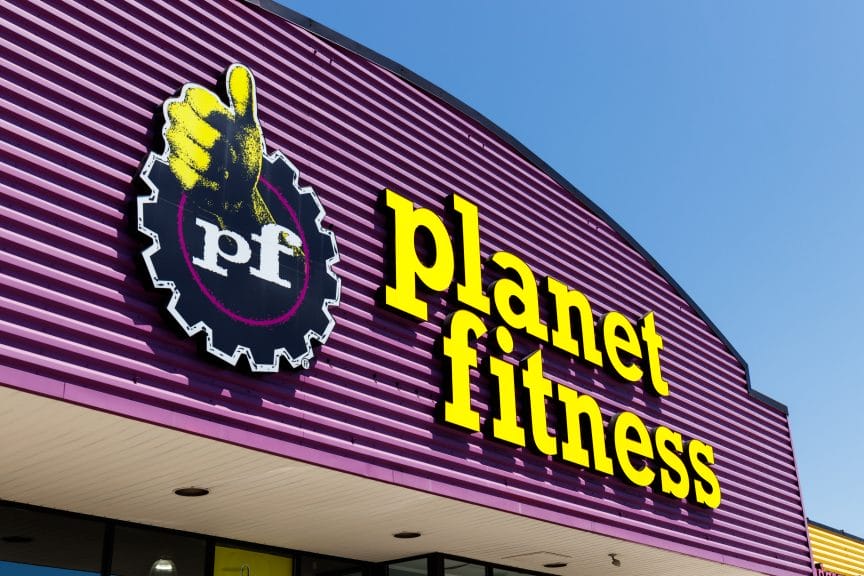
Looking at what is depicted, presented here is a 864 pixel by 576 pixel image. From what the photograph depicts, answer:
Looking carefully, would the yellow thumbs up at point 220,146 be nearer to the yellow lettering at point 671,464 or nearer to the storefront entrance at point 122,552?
the storefront entrance at point 122,552

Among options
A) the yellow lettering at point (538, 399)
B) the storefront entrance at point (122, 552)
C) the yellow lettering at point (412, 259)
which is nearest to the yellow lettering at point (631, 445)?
the yellow lettering at point (538, 399)

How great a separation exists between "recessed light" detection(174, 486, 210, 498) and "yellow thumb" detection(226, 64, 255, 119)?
4034mm

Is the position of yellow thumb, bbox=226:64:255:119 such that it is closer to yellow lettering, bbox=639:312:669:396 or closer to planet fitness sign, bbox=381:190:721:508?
planet fitness sign, bbox=381:190:721:508

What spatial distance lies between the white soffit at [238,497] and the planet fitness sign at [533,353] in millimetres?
1153

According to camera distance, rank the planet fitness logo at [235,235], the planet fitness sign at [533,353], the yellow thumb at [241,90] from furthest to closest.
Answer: the planet fitness sign at [533,353], the yellow thumb at [241,90], the planet fitness logo at [235,235]

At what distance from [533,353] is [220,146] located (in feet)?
18.7

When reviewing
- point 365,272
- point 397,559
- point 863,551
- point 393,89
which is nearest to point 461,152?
point 393,89

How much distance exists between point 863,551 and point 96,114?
27478 millimetres

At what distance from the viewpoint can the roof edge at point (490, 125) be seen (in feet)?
38.9

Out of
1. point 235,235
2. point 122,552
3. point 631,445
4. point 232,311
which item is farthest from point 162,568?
point 631,445

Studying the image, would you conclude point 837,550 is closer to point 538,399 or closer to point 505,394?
point 538,399

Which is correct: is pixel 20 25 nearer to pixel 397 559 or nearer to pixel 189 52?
pixel 189 52

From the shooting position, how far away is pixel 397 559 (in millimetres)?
14555

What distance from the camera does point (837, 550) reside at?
27.9 meters
